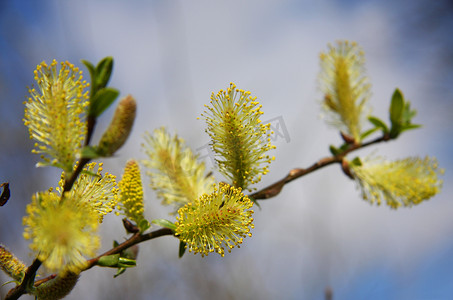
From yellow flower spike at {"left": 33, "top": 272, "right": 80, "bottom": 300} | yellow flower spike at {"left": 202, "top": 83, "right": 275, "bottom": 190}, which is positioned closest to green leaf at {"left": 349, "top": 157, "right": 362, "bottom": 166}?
yellow flower spike at {"left": 202, "top": 83, "right": 275, "bottom": 190}

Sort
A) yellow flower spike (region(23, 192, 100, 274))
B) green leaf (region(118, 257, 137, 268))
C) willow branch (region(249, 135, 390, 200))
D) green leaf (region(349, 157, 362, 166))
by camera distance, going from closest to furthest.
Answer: yellow flower spike (region(23, 192, 100, 274)) → green leaf (region(118, 257, 137, 268)) → willow branch (region(249, 135, 390, 200)) → green leaf (region(349, 157, 362, 166))

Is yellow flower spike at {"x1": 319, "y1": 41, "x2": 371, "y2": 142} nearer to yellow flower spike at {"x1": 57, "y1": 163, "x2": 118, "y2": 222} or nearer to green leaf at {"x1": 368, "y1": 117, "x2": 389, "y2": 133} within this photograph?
green leaf at {"x1": 368, "y1": 117, "x2": 389, "y2": 133}

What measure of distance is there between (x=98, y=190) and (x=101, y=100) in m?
0.27

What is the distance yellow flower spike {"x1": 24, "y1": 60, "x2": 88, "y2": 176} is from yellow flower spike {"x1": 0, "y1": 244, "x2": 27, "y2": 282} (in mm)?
268

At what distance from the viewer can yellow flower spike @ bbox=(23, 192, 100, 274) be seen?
882mm

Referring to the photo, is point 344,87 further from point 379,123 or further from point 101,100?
point 101,100

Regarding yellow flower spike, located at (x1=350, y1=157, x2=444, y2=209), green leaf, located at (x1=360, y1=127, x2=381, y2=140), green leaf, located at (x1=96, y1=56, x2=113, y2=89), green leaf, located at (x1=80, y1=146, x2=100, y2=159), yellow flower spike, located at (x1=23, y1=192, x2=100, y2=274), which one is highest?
green leaf, located at (x1=96, y1=56, x2=113, y2=89)

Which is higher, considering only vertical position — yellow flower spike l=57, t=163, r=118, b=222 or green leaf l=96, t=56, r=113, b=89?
green leaf l=96, t=56, r=113, b=89

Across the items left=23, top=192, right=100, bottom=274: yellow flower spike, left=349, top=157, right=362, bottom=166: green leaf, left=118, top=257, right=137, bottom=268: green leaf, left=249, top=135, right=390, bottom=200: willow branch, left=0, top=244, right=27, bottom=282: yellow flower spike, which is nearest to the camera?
left=23, top=192, right=100, bottom=274: yellow flower spike

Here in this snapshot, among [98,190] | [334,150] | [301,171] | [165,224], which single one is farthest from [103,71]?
[334,150]

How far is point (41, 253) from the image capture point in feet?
2.93

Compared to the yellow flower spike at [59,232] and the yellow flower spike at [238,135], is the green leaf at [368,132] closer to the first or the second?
the yellow flower spike at [238,135]

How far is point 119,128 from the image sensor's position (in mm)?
971

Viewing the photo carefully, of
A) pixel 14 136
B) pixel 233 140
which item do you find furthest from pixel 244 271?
pixel 233 140
